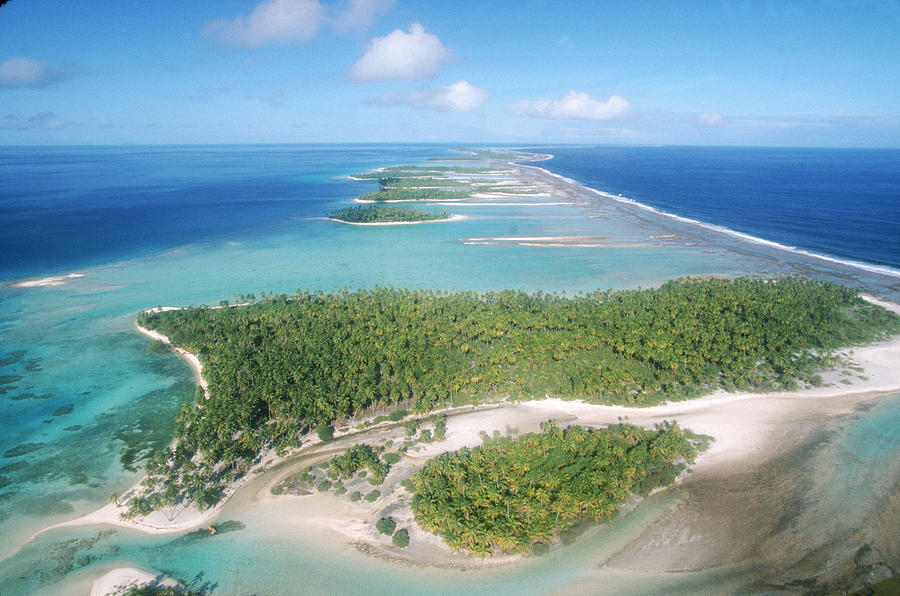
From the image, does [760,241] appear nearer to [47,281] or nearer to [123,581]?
[123,581]

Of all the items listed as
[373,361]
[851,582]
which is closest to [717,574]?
[851,582]

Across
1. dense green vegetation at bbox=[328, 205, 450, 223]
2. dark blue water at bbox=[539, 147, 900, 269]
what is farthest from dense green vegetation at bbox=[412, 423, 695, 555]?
dense green vegetation at bbox=[328, 205, 450, 223]

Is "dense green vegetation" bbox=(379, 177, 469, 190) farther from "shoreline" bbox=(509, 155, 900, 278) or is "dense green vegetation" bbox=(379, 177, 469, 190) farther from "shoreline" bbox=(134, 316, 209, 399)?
"shoreline" bbox=(134, 316, 209, 399)

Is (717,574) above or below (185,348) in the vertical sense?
below

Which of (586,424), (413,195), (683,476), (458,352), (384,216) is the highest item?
(413,195)

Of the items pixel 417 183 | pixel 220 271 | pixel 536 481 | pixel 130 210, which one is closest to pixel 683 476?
pixel 536 481

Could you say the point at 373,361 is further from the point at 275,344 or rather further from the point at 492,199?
the point at 492,199
